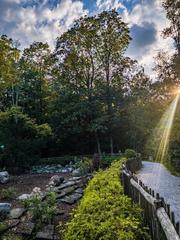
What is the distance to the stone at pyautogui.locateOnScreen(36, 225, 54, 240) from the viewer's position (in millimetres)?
5715

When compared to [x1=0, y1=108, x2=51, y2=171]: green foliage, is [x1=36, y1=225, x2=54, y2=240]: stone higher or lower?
lower

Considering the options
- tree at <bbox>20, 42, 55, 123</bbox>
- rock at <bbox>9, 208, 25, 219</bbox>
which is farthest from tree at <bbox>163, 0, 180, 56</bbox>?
tree at <bbox>20, 42, 55, 123</bbox>

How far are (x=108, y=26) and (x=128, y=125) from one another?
36.3 feet

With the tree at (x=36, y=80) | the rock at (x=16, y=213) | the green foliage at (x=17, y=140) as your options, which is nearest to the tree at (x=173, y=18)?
the green foliage at (x=17, y=140)

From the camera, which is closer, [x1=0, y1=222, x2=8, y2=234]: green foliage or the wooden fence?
the wooden fence

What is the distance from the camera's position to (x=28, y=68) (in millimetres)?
31000

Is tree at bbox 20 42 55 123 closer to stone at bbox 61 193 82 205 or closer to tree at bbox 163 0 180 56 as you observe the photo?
tree at bbox 163 0 180 56

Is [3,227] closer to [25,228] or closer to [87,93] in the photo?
[25,228]

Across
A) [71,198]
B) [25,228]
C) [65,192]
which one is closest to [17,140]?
[65,192]

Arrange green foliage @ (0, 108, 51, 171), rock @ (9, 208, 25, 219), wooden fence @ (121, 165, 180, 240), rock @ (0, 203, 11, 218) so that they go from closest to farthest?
1. wooden fence @ (121, 165, 180, 240)
2. rock @ (9, 208, 25, 219)
3. rock @ (0, 203, 11, 218)
4. green foliage @ (0, 108, 51, 171)

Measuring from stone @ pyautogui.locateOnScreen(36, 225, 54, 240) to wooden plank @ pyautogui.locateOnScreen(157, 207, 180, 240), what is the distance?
2.91m

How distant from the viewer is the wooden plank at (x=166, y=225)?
9.35 feet

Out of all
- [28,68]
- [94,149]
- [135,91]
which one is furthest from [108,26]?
[94,149]

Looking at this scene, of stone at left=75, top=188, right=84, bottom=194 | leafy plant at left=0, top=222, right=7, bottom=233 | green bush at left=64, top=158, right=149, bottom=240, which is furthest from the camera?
stone at left=75, top=188, right=84, bottom=194
